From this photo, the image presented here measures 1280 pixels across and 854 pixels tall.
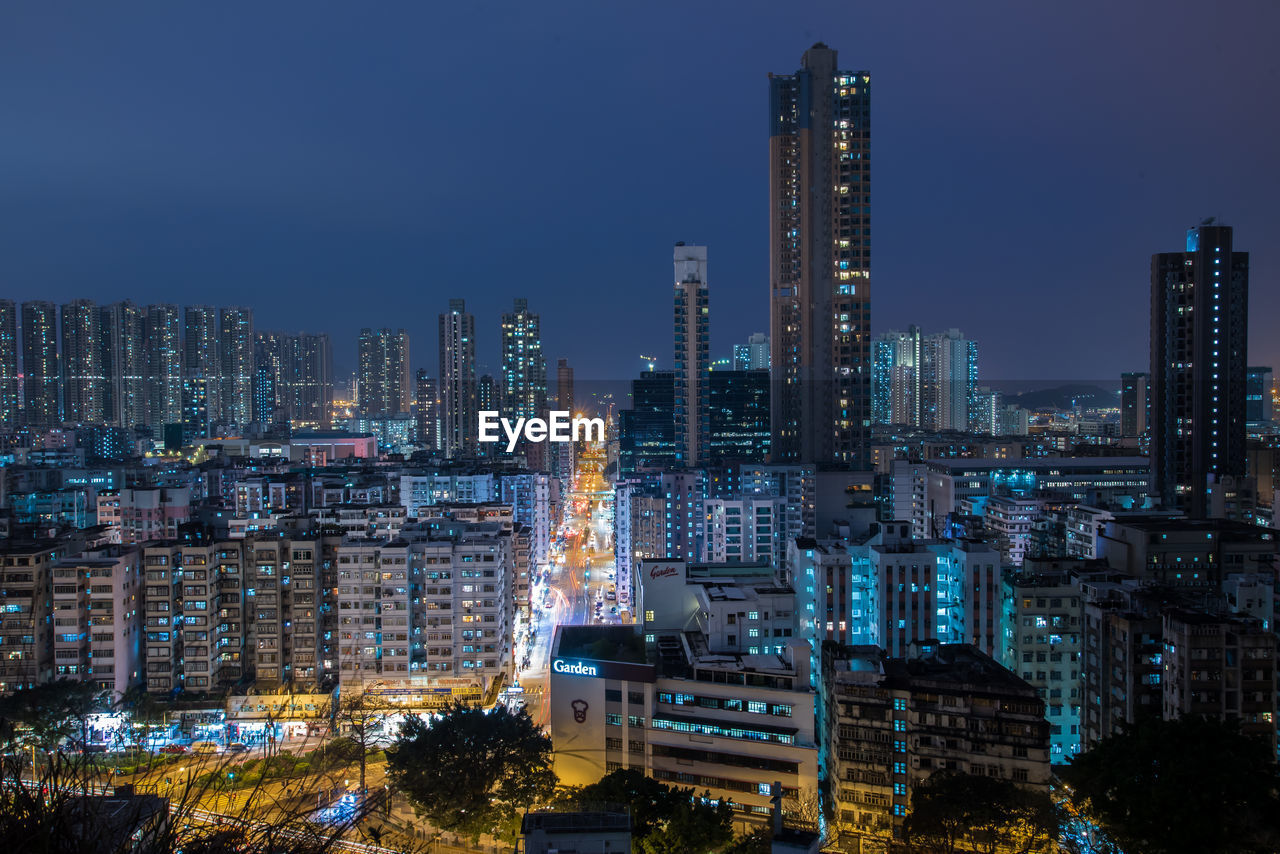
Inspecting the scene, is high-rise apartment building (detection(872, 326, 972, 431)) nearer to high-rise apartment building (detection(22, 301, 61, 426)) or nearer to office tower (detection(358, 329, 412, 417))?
office tower (detection(358, 329, 412, 417))

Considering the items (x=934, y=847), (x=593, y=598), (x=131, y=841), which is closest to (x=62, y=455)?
(x=593, y=598)

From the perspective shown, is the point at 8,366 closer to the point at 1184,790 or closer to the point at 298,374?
the point at 298,374

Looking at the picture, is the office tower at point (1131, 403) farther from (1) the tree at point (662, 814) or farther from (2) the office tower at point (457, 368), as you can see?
(1) the tree at point (662, 814)

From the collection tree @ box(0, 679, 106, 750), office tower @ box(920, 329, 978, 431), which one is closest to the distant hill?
office tower @ box(920, 329, 978, 431)

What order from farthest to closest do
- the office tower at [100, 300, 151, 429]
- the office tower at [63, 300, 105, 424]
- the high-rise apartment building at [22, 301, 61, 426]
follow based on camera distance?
the office tower at [100, 300, 151, 429] < the office tower at [63, 300, 105, 424] < the high-rise apartment building at [22, 301, 61, 426]

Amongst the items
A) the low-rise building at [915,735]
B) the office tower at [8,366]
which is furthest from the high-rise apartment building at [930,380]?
the office tower at [8,366]

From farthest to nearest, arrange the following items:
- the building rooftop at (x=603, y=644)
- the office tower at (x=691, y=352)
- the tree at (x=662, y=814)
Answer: the office tower at (x=691, y=352)
the building rooftop at (x=603, y=644)
the tree at (x=662, y=814)

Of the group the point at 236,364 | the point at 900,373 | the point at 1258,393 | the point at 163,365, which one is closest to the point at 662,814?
the point at 1258,393
